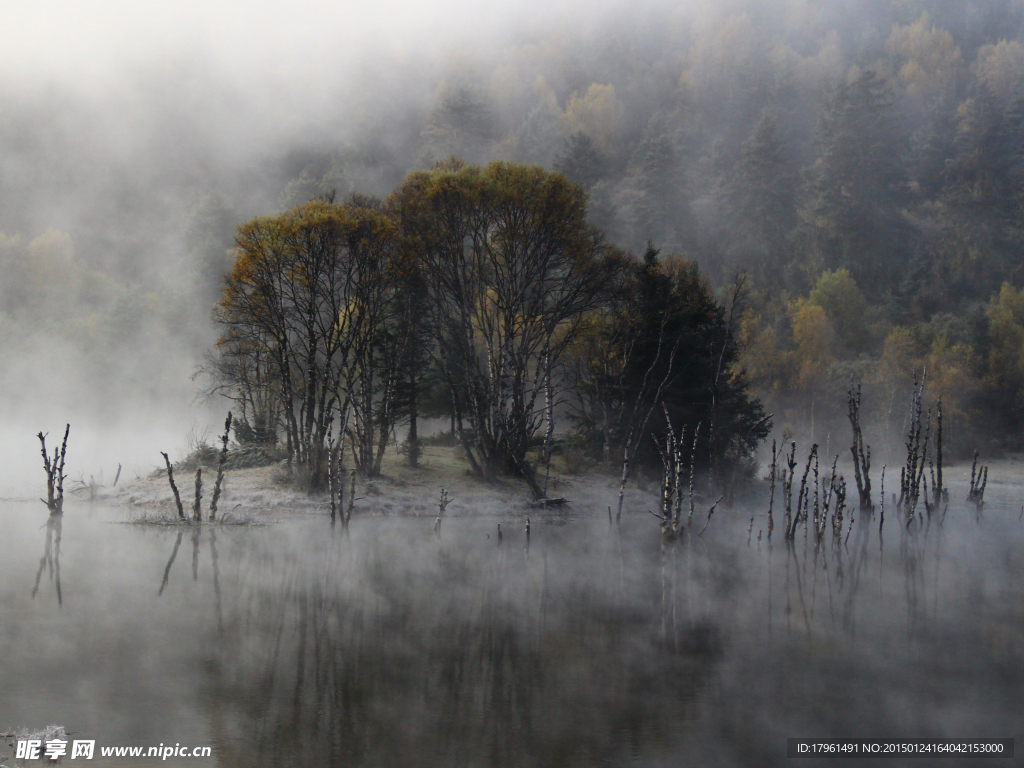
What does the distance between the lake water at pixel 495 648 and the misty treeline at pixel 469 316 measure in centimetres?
763

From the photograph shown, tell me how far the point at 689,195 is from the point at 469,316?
6437 cm

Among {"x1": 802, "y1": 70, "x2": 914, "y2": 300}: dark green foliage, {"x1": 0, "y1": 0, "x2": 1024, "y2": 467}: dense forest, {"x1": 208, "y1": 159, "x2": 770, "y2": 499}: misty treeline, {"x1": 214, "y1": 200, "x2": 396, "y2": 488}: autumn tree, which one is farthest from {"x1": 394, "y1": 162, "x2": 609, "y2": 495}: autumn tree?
{"x1": 802, "y1": 70, "x2": 914, "y2": 300}: dark green foliage

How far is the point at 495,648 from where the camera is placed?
44.8 ft

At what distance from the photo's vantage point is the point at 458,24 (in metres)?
175

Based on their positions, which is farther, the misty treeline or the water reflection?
the misty treeline

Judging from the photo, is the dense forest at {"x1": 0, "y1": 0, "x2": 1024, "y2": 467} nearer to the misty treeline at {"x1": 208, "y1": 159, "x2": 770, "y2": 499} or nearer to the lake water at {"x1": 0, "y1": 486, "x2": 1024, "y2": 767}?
the misty treeline at {"x1": 208, "y1": 159, "x2": 770, "y2": 499}

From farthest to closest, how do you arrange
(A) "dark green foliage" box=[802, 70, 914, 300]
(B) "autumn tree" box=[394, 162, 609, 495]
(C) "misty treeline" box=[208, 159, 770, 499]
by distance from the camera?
1. (A) "dark green foliage" box=[802, 70, 914, 300]
2. (B) "autumn tree" box=[394, 162, 609, 495]
3. (C) "misty treeline" box=[208, 159, 770, 499]

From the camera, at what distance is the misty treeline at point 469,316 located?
93.2 ft

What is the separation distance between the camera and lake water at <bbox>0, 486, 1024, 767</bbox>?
10133 mm

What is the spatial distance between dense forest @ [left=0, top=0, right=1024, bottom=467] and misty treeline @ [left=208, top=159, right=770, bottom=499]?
36cm

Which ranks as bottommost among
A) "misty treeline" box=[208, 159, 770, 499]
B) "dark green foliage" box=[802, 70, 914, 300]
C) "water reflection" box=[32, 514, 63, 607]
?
"water reflection" box=[32, 514, 63, 607]

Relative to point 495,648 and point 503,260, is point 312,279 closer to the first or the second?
point 503,260

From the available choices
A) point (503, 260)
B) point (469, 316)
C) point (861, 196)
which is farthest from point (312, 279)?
point (861, 196)

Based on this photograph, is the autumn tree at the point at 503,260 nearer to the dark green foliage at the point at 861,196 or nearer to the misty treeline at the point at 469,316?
the misty treeline at the point at 469,316
